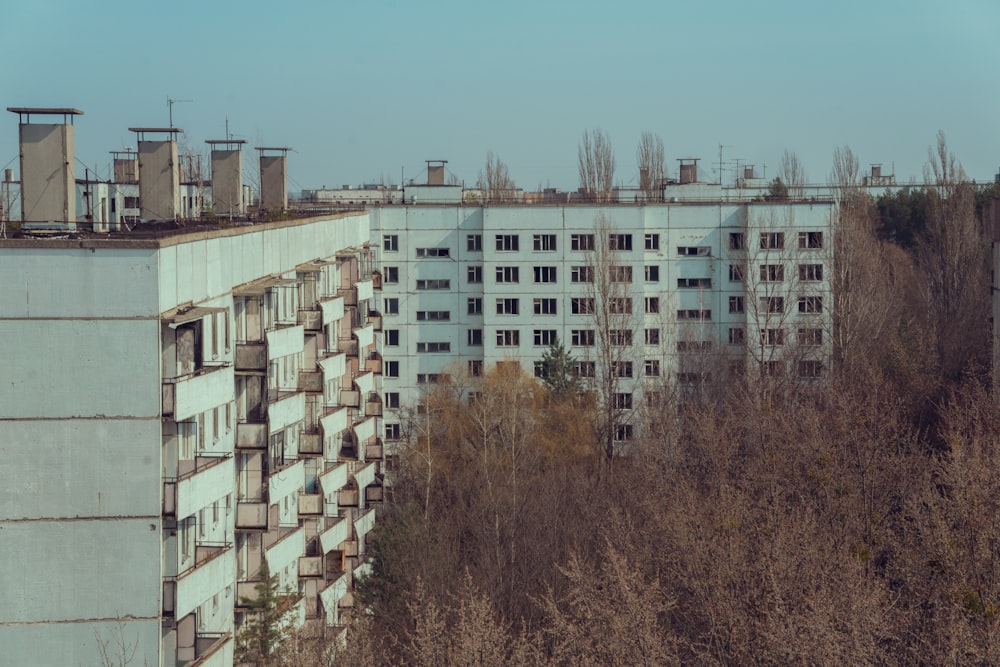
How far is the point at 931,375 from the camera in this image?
41.7 m

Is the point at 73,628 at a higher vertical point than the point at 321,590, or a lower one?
higher

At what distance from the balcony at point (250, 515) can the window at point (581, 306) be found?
25795 mm

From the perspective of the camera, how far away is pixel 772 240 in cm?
4444

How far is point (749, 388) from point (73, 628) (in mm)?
29192

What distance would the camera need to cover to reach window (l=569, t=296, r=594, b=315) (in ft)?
144

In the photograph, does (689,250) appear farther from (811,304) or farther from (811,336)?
(811,336)

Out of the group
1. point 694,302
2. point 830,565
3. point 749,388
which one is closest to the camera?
point 830,565

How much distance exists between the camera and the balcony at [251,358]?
18.9 metres

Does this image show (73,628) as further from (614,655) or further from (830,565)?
(830,565)

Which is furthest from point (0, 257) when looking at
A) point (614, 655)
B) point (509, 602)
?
point (509, 602)

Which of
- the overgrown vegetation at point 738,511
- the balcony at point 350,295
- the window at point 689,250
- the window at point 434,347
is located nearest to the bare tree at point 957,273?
the overgrown vegetation at point 738,511

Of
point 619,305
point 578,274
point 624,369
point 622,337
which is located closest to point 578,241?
point 578,274

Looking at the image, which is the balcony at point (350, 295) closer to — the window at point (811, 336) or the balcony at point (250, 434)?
the balcony at point (250, 434)

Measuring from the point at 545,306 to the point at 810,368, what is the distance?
9.08m
